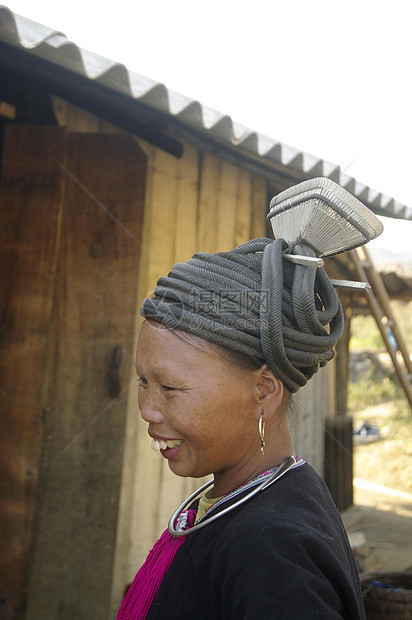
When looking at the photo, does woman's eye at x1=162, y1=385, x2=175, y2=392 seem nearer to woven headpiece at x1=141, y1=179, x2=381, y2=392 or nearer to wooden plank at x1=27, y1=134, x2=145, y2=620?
woven headpiece at x1=141, y1=179, x2=381, y2=392

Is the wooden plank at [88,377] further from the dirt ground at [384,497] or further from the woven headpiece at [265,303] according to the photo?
the dirt ground at [384,497]

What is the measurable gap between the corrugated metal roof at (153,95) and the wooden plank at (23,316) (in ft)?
2.12

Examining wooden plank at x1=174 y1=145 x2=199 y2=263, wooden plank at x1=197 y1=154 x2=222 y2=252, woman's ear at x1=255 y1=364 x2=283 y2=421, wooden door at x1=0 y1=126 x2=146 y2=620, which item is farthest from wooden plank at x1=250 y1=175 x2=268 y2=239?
woman's ear at x1=255 y1=364 x2=283 y2=421

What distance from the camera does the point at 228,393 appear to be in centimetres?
110

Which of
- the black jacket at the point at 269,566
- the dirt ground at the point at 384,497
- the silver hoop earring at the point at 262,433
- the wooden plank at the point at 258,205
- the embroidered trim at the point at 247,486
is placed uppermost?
A: the wooden plank at the point at 258,205

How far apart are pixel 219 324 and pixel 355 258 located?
2823mm

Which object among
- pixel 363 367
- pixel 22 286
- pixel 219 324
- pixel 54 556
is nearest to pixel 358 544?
pixel 54 556

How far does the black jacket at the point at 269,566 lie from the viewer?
0.82 meters

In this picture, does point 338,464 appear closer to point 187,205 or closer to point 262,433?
point 187,205

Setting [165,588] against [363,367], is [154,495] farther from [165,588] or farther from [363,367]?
[363,367]

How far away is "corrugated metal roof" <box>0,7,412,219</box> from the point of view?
2033mm

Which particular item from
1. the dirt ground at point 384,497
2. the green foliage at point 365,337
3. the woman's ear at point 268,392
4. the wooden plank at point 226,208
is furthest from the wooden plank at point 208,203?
the green foliage at point 365,337

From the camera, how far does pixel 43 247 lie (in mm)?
2748

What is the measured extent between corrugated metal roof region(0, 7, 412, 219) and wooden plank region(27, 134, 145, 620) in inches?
20.8
